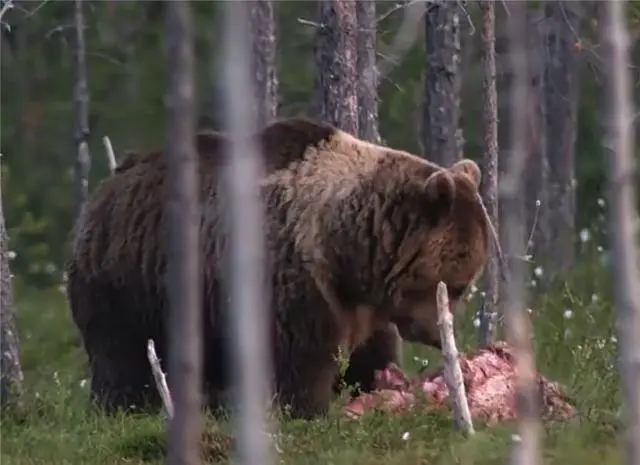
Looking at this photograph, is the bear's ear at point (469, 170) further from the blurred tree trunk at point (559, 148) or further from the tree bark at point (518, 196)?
the blurred tree trunk at point (559, 148)

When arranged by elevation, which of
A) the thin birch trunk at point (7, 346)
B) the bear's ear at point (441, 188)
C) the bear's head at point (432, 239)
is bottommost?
the thin birch trunk at point (7, 346)

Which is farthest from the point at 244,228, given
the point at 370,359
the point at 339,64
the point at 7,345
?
the point at 339,64

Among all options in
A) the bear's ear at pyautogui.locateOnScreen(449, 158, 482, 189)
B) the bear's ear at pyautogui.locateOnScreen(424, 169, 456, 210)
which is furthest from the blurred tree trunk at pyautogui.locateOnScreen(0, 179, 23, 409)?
the bear's ear at pyautogui.locateOnScreen(449, 158, 482, 189)

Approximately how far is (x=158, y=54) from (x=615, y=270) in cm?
1630

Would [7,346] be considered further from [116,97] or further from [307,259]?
[116,97]

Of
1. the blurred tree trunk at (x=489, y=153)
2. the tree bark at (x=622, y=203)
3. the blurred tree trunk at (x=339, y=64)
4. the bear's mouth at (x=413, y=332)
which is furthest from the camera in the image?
the blurred tree trunk at (x=339, y=64)

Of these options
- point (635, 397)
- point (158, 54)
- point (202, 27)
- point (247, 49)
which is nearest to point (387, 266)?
point (635, 397)

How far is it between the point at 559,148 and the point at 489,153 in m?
6.04

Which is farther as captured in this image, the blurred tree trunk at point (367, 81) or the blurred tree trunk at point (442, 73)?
the blurred tree trunk at point (367, 81)

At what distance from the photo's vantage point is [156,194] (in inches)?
303

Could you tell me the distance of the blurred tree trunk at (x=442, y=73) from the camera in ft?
31.0

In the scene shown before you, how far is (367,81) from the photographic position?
988cm

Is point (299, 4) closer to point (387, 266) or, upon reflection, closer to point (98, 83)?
point (98, 83)

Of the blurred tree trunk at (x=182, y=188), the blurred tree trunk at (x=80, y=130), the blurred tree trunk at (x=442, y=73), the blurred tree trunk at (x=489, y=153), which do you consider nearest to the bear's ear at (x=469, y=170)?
the blurred tree trunk at (x=489, y=153)
